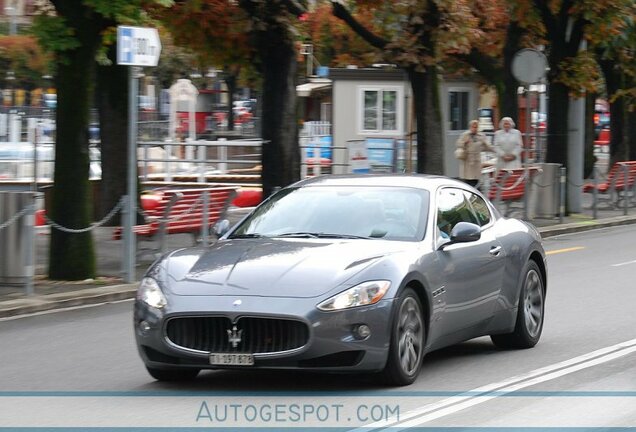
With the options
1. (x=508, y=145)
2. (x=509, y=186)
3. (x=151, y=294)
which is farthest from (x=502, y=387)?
(x=508, y=145)

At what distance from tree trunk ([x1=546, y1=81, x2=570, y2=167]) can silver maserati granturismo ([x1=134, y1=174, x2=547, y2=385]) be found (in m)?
17.6

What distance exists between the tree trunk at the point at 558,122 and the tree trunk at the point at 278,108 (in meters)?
8.12

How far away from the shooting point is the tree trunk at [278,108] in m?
21.1

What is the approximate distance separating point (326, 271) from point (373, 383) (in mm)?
848

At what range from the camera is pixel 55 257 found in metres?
15.7

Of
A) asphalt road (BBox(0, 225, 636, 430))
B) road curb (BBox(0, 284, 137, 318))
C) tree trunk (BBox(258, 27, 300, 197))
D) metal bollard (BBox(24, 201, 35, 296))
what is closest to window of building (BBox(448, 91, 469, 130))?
tree trunk (BBox(258, 27, 300, 197))

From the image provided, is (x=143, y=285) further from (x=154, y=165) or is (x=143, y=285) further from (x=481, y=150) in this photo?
(x=154, y=165)

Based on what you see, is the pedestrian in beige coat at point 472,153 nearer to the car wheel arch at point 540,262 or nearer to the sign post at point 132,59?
the sign post at point 132,59

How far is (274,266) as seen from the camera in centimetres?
870

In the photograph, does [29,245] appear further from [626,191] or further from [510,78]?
[510,78]

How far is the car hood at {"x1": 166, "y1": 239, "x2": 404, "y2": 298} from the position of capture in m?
8.45

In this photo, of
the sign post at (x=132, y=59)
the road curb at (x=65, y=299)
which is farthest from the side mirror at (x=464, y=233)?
the sign post at (x=132, y=59)

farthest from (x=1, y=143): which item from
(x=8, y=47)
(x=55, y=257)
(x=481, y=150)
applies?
(x=8, y=47)

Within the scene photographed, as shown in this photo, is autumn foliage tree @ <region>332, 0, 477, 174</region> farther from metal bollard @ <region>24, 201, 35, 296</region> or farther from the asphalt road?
the asphalt road
